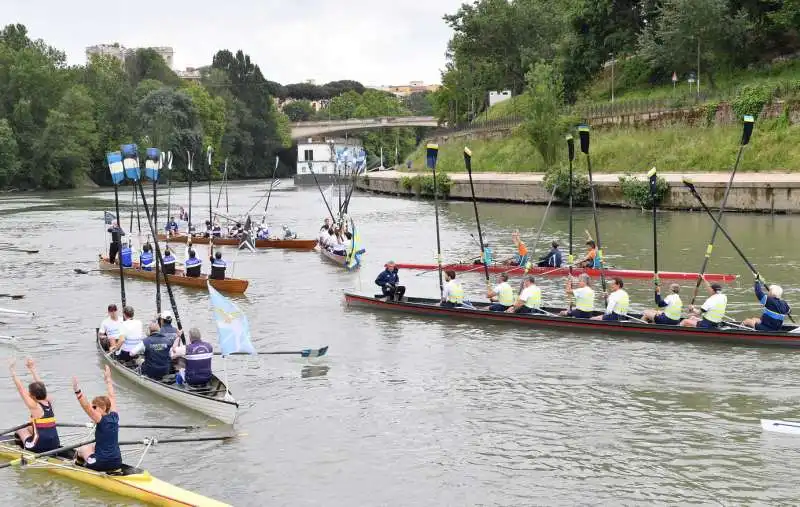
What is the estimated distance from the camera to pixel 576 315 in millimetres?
25953

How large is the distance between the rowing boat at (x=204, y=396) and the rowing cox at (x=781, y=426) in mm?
10233

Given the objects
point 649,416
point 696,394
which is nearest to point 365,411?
point 649,416

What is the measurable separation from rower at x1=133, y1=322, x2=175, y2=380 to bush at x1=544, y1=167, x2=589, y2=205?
1804 inches

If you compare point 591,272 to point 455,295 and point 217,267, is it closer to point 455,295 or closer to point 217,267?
point 455,295

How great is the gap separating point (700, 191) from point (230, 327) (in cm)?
4212

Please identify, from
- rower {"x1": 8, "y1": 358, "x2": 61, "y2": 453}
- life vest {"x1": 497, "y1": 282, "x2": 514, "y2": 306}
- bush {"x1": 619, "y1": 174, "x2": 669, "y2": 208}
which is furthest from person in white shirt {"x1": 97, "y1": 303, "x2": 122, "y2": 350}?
bush {"x1": 619, "y1": 174, "x2": 669, "y2": 208}

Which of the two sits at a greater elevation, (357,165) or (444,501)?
(357,165)

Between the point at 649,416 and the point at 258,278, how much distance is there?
75.5 ft

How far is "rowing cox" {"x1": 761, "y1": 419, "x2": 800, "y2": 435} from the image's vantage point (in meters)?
17.3

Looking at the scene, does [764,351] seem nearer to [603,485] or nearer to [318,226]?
[603,485]

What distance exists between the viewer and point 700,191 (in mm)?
54875

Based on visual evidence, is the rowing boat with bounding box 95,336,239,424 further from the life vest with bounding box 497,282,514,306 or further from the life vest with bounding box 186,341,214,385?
the life vest with bounding box 497,282,514,306

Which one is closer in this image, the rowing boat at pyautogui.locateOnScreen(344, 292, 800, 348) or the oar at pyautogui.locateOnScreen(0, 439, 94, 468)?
the oar at pyautogui.locateOnScreen(0, 439, 94, 468)

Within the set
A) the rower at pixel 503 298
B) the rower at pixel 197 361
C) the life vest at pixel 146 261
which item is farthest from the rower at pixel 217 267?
the rower at pixel 197 361
